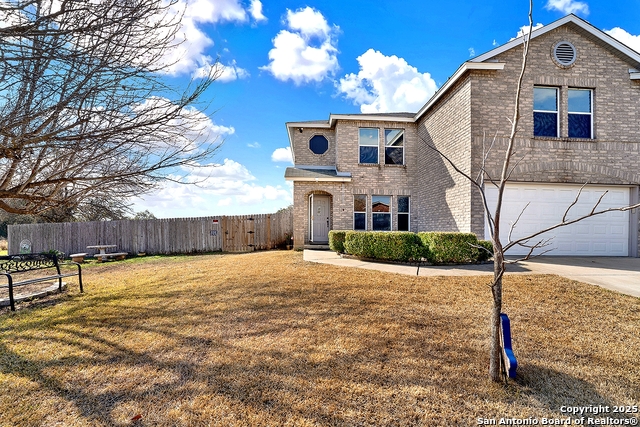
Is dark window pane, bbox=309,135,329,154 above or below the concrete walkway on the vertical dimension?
above

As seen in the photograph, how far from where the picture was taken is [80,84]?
3750 mm

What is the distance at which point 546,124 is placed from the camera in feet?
32.4

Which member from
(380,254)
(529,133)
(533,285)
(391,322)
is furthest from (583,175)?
(391,322)

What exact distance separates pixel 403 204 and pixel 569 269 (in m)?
6.82

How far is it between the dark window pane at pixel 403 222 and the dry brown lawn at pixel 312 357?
7625 millimetres

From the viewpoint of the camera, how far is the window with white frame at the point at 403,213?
530 inches

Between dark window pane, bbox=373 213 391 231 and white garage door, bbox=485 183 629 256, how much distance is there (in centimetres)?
460

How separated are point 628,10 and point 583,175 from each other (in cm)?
537

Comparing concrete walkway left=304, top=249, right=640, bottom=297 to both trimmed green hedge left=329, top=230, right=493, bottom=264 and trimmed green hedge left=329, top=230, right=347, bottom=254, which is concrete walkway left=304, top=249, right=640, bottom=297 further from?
trimmed green hedge left=329, top=230, right=347, bottom=254

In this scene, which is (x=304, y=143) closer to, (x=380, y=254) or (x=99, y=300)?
(x=380, y=254)

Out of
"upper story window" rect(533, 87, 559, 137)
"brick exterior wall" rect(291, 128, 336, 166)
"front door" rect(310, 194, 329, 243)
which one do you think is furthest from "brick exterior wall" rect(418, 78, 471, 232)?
"front door" rect(310, 194, 329, 243)

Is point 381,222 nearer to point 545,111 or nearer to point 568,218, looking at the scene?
point 568,218

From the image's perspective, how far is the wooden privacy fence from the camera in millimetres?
15617

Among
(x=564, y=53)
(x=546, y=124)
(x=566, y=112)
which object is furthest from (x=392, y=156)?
(x=564, y=53)
